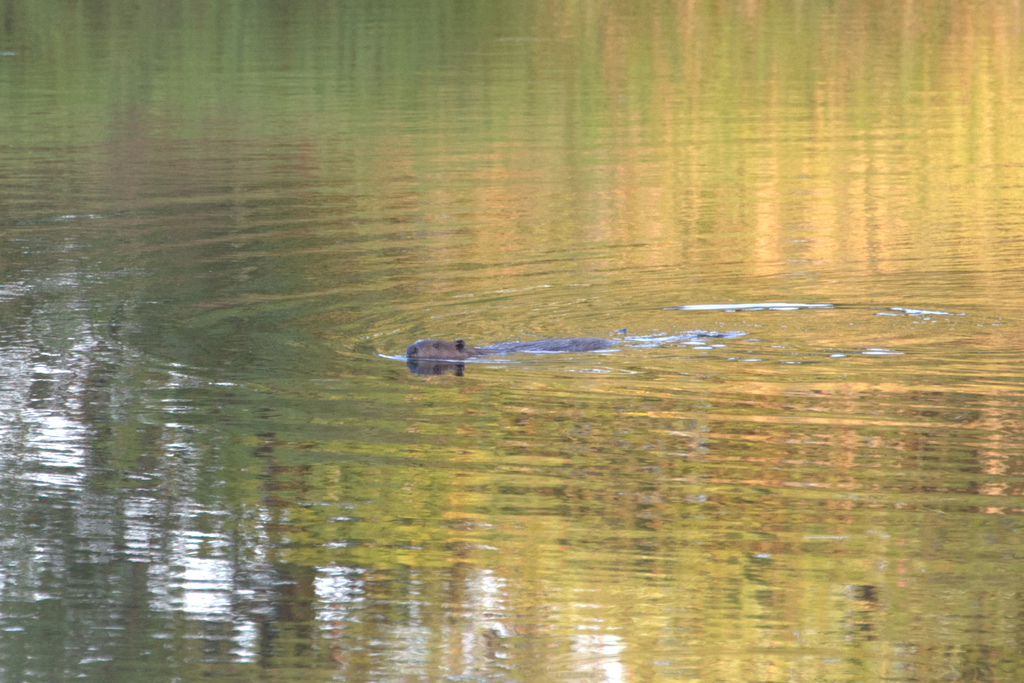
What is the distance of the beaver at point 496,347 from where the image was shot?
14.6 metres

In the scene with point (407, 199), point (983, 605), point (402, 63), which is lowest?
point (983, 605)

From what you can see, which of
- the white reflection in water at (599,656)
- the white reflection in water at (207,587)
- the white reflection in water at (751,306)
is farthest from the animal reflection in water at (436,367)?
the white reflection in water at (599,656)

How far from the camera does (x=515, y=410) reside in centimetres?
1305

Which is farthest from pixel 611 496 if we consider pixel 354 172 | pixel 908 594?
pixel 354 172

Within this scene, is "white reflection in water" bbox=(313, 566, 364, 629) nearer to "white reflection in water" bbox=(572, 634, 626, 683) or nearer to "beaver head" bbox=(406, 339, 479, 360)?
"white reflection in water" bbox=(572, 634, 626, 683)

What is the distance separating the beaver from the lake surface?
18cm

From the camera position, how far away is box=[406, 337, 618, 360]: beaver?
47.9 feet

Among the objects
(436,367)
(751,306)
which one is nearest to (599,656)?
(436,367)

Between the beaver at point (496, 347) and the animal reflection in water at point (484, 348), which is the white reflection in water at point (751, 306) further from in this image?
the beaver at point (496, 347)

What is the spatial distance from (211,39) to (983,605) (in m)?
50.4

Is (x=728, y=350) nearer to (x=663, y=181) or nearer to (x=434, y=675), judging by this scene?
(x=434, y=675)

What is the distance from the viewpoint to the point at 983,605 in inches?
351

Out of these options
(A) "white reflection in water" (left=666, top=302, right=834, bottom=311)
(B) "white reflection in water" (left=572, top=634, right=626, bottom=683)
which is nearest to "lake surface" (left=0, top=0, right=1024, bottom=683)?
(B) "white reflection in water" (left=572, top=634, right=626, bottom=683)

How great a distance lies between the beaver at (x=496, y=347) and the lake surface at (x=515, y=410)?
0.18m
